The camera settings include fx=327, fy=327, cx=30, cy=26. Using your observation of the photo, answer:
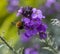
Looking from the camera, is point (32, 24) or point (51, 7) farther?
point (51, 7)

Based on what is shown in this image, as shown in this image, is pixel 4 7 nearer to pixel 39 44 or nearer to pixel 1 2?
pixel 1 2

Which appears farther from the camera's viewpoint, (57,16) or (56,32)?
(57,16)

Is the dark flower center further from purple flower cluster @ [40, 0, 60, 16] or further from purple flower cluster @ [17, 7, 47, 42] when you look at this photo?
purple flower cluster @ [40, 0, 60, 16]

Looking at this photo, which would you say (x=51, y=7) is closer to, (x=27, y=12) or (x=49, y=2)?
(x=49, y=2)

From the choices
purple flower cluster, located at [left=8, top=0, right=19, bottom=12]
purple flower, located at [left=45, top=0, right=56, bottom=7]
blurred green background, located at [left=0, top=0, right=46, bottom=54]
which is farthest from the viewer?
purple flower cluster, located at [left=8, top=0, right=19, bottom=12]

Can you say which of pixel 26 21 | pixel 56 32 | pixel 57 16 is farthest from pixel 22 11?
pixel 57 16

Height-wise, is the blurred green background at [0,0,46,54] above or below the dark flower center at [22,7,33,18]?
below

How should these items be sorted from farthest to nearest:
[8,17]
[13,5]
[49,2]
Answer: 1. [8,17]
2. [13,5]
3. [49,2]

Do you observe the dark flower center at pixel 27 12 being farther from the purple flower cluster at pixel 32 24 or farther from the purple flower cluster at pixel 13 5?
the purple flower cluster at pixel 13 5

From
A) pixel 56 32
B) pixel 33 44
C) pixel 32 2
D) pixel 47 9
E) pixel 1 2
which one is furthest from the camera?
pixel 1 2

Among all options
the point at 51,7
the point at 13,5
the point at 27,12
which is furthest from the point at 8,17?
the point at 27,12

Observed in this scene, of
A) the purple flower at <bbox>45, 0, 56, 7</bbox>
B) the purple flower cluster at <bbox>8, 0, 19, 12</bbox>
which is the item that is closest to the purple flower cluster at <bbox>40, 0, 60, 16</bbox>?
the purple flower at <bbox>45, 0, 56, 7</bbox>
